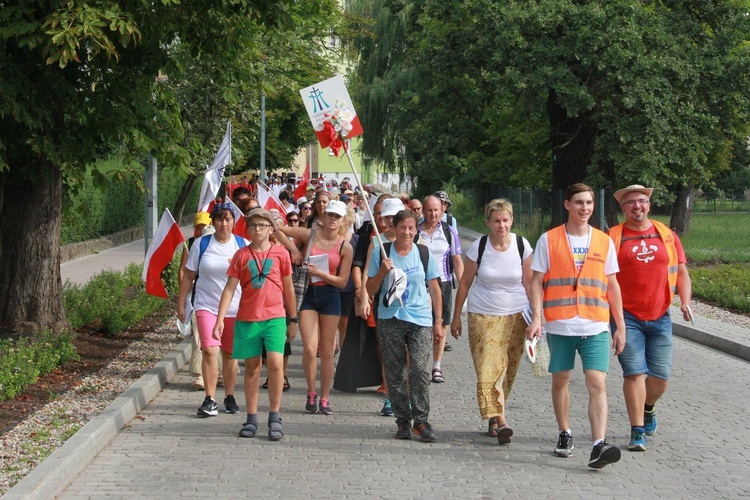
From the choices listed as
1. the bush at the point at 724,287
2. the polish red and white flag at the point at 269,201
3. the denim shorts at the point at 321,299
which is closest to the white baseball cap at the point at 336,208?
the denim shorts at the point at 321,299

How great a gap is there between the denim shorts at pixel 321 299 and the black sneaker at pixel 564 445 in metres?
2.51

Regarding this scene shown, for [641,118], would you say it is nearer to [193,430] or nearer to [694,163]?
[694,163]

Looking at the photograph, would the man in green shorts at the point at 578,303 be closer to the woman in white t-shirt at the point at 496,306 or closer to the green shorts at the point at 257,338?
the woman in white t-shirt at the point at 496,306

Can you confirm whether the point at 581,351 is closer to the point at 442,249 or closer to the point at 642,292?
the point at 642,292

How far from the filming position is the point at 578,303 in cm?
711

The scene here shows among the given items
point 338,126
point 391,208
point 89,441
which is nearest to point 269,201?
point 338,126

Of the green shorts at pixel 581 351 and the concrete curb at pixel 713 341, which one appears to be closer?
the green shorts at pixel 581 351

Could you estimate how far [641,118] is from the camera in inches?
1054

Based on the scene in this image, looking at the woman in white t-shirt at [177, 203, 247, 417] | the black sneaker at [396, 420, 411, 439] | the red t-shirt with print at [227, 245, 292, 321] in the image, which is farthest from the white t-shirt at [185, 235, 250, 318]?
the black sneaker at [396, 420, 411, 439]

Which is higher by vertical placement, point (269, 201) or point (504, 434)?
point (269, 201)

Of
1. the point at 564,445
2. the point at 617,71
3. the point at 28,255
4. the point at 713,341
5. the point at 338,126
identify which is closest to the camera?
the point at 564,445

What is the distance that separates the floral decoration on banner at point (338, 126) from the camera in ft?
33.0

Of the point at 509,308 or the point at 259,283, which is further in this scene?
the point at 259,283

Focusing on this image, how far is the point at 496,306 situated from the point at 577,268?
907 millimetres
